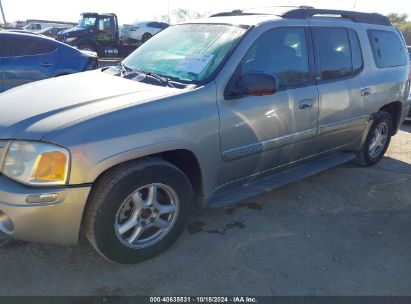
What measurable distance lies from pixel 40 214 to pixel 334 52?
315cm

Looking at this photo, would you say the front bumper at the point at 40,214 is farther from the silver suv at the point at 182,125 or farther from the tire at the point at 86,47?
the tire at the point at 86,47

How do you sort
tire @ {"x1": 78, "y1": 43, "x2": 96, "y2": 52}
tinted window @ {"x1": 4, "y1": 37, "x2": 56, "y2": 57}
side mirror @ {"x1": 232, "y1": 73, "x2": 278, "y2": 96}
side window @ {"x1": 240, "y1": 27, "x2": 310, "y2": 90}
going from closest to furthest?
side mirror @ {"x1": 232, "y1": 73, "x2": 278, "y2": 96} → side window @ {"x1": 240, "y1": 27, "x2": 310, "y2": 90} → tinted window @ {"x1": 4, "y1": 37, "x2": 56, "y2": 57} → tire @ {"x1": 78, "y1": 43, "x2": 96, "y2": 52}

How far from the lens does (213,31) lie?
353 centimetres

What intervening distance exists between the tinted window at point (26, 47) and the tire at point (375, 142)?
5.92m

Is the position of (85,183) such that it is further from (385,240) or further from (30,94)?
(385,240)

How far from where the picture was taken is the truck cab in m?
20.5

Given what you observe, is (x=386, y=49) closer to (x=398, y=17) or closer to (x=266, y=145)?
(x=266, y=145)

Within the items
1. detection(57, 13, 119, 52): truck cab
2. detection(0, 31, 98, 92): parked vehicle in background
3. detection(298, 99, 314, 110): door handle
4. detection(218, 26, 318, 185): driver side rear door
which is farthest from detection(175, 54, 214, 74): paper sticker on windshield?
detection(57, 13, 119, 52): truck cab

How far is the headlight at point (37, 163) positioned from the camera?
7.84ft

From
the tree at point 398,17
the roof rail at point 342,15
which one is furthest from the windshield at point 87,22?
the tree at point 398,17

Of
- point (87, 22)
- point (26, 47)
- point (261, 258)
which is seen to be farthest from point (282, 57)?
point (87, 22)

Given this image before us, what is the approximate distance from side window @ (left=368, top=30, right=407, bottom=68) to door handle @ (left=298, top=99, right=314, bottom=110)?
1405 mm

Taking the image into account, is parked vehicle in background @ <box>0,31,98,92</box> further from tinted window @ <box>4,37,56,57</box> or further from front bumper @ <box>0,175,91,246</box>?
front bumper @ <box>0,175,91,246</box>

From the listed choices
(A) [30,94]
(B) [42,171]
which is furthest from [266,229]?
(A) [30,94]
